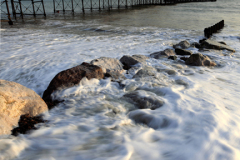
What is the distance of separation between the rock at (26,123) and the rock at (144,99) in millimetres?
1575

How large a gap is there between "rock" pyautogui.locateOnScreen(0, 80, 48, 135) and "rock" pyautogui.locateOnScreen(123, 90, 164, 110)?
1532 mm

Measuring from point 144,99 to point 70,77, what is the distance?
1.63 meters

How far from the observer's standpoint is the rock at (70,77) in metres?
3.37

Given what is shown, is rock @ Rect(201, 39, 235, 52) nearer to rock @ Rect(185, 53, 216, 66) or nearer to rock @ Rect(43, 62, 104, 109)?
rock @ Rect(185, 53, 216, 66)

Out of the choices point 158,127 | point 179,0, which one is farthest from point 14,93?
point 179,0

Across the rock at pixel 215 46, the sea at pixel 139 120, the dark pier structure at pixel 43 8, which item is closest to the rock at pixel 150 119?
the sea at pixel 139 120

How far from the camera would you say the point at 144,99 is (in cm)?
319

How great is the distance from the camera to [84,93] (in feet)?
11.5

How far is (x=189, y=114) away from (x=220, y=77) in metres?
2.31

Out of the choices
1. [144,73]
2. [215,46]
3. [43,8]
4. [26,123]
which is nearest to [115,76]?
[144,73]

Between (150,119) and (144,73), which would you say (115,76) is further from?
(150,119)

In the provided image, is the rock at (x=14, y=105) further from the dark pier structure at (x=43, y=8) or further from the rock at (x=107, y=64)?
the dark pier structure at (x=43, y=8)

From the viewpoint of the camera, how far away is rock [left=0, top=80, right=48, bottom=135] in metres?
2.24

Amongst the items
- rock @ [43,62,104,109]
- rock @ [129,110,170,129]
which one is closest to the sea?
rock @ [129,110,170,129]
